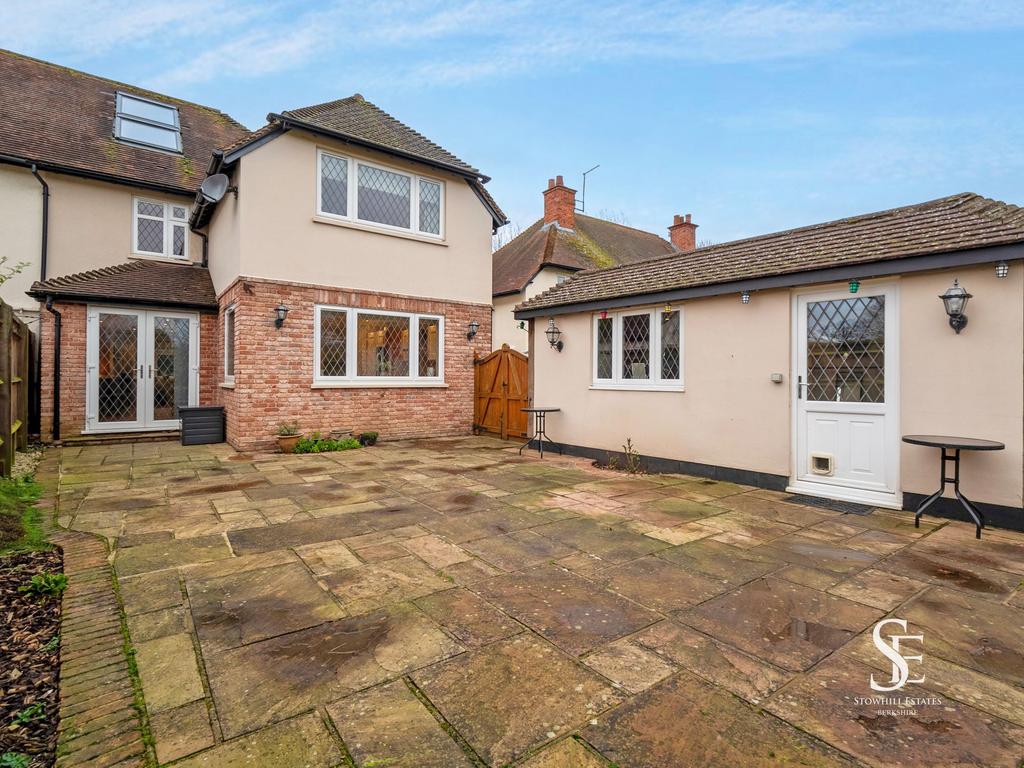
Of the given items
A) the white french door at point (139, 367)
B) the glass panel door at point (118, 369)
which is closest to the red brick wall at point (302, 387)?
the white french door at point (139, 367)

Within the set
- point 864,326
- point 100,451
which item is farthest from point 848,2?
point 100,451

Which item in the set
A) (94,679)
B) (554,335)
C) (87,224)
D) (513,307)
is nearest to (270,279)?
(554,335)

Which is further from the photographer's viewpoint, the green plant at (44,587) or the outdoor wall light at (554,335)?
the outdoor wall light at (554,335)

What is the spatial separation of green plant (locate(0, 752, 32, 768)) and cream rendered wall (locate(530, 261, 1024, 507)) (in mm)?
6395

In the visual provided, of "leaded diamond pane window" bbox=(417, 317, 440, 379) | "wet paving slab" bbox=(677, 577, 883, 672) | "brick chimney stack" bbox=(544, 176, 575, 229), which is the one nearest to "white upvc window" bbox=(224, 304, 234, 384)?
"leaded diamond pane window" bbox=(417, 317, 440, 379)

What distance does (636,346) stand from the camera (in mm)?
7648

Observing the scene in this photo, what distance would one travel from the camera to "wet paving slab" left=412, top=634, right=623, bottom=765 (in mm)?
1819

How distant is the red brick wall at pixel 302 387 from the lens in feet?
27.8

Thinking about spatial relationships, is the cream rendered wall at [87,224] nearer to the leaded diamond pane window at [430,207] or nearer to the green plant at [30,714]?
the leaded diamond pane window at [430,207]

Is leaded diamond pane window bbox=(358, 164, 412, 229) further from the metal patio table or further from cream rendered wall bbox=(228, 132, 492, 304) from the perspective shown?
the metal patio table

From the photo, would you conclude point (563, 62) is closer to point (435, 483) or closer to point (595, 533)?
point (435, 483)

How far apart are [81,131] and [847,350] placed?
15.4m

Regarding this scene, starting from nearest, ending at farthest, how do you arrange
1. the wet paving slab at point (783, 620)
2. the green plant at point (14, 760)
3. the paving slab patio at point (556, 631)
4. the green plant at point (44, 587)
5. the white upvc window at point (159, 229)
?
the green plant at point (14, 760) < the paving slab patio at point (556, 631) < the wet paving slab at point (783, 620) < the green plant at point (44, 587) < the white upvc window at point (159, 229)

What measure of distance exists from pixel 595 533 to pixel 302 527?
2524mm
